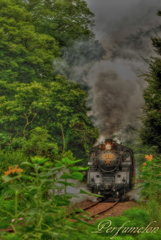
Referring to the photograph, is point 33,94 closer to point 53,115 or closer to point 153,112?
point 53,115

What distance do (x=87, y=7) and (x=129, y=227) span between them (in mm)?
30654

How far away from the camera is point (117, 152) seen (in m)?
15.6

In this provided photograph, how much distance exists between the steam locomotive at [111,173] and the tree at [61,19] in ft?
59.3

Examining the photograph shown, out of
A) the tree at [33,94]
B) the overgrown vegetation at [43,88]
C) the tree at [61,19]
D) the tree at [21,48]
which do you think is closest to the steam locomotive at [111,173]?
the overgrown vegetation at [43,88]

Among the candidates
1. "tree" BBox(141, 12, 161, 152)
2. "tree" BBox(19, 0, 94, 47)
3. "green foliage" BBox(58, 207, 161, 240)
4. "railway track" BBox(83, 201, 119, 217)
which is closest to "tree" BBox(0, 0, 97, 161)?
"tree" BBox(19, 0, 94, 47)

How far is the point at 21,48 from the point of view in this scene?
27.8 m

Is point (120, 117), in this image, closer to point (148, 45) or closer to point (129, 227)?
point (148, 45)

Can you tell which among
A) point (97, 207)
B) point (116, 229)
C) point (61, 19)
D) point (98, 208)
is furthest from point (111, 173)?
point (61, 19)

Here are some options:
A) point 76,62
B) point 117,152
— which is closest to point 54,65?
point 76,62

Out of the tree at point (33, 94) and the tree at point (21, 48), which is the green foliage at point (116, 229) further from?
the tree at point (21, 48)

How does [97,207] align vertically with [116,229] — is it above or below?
below

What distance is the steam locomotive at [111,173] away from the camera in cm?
1501

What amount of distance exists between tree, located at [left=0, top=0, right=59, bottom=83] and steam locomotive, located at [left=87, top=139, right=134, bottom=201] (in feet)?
46.0

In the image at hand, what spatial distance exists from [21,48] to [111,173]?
1572 centimetres
